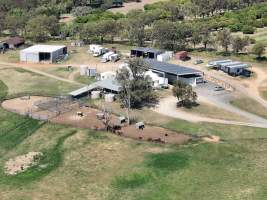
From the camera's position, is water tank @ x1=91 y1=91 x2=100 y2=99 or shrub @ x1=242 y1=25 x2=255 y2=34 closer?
water tank @ x1=91 y1=91 x2=100 y2=99

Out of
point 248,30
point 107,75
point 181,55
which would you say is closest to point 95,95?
point 107,75

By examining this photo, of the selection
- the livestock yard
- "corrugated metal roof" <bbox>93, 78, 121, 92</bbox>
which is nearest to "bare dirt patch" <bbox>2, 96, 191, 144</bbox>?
the livestock yard

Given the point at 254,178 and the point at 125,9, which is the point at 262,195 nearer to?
the point at 254,178

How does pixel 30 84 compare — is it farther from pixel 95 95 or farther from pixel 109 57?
pixel 109 57

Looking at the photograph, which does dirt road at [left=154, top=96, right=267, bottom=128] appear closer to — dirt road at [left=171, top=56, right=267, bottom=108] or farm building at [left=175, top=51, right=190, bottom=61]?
dirt road at [left=171, top=56, right=267, bottom=108]

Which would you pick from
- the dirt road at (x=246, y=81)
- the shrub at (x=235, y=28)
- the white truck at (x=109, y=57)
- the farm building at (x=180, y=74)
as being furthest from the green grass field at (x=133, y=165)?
the shrub at (x=235, y=28)

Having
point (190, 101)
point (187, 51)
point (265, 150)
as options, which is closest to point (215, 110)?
point (190, 101)

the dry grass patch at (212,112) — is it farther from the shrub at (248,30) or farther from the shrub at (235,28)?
the shrub at (235,28)

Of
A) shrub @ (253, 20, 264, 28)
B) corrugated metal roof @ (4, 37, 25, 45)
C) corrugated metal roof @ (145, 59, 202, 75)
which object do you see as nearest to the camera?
corrugated metal roof @ (145, 59, 202, 75)
